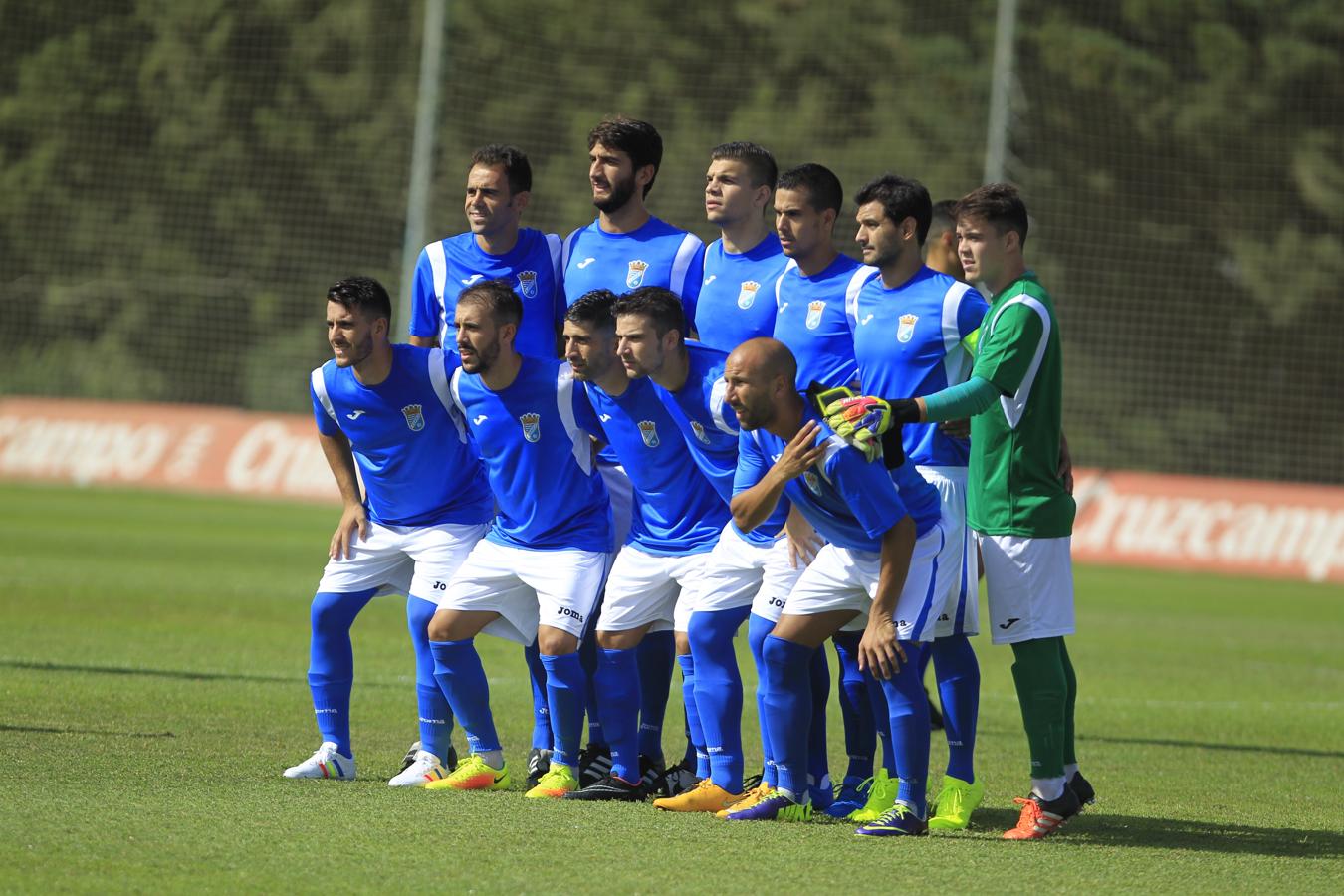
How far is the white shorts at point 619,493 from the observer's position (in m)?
7.93

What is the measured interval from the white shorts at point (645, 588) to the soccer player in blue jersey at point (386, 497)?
2.56ft

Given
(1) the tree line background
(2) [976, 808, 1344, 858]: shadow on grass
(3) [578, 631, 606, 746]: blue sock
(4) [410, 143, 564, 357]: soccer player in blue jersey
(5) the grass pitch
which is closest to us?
(5) the grass pitch

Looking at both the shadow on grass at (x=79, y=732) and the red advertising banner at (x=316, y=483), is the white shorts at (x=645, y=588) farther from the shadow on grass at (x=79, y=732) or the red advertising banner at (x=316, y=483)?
the red advertising banner at (x=316, y=483)

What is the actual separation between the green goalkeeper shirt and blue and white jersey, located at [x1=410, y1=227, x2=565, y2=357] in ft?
7.14

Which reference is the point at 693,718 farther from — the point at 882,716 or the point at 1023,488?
the point at 1023,488

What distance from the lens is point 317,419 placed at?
8086 millimetres

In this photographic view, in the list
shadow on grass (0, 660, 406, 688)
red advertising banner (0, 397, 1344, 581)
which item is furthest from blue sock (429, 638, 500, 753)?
red advertising banner (0, 397, 1344, 581)

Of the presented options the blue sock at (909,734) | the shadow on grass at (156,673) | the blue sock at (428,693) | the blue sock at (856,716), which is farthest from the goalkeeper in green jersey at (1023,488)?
the shadow on grass at (156,673)

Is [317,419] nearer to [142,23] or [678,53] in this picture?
[678,53]

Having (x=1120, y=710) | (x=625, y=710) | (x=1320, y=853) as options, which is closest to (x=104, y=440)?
(x=1120, y=710)

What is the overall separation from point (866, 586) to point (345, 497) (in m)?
2.44

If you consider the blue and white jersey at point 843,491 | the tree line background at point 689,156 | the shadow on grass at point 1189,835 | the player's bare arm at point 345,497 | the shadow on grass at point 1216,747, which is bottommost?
the shadow on grass at point 1216,747

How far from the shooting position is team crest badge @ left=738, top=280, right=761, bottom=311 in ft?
24.8

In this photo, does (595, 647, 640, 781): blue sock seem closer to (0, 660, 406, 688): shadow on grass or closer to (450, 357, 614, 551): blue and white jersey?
(450, 357, 614, 551): blue and white jersey
